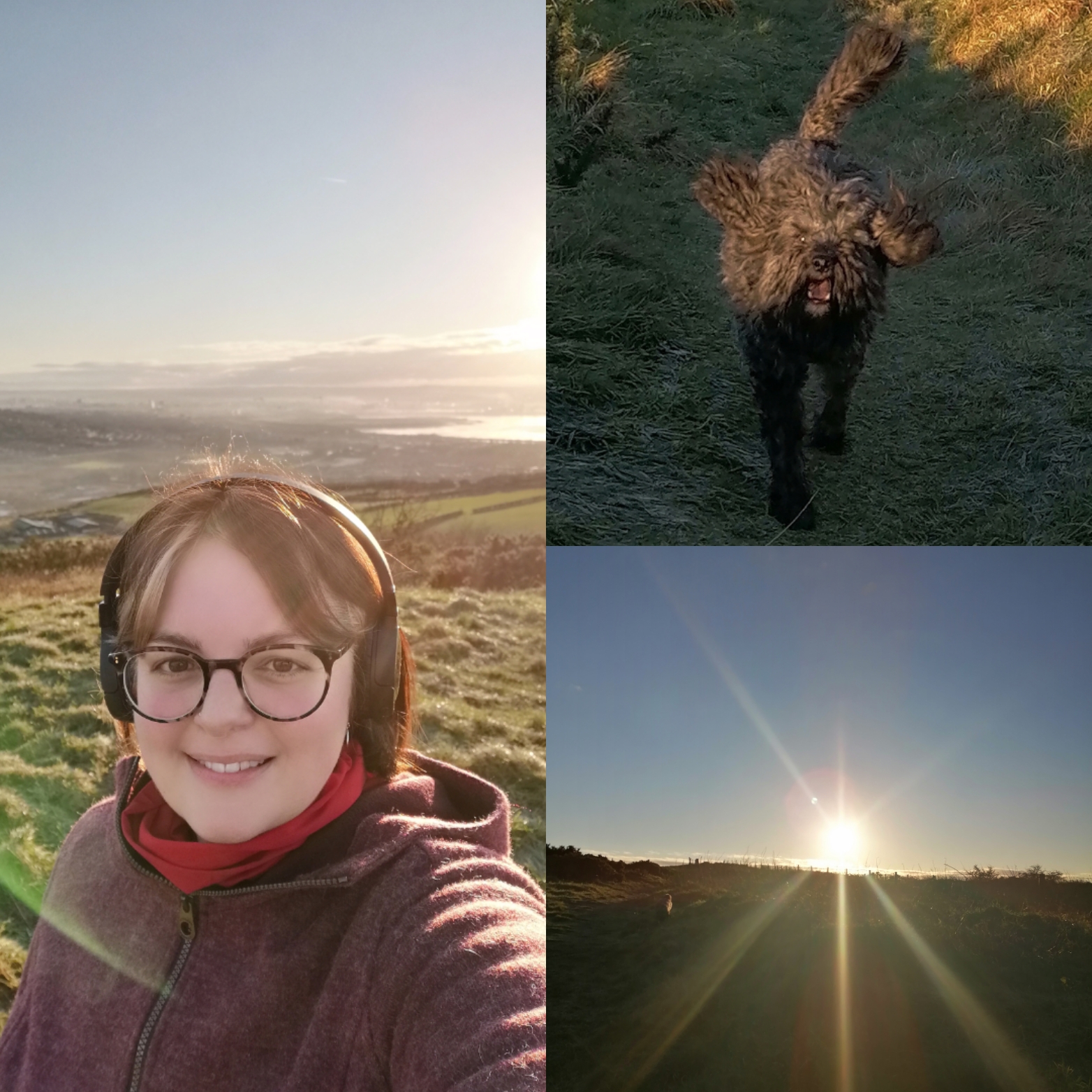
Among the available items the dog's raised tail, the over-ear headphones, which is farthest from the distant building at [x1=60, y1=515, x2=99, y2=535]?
the dog's raised tail

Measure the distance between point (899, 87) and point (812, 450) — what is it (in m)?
0.69

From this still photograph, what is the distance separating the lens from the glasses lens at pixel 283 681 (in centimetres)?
97

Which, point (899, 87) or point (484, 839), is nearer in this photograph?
point (484, 839)

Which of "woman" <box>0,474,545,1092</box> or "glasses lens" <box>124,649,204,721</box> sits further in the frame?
"glasses lens" <box>124,649,204,721</box>

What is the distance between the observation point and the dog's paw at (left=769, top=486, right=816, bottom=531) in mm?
1333

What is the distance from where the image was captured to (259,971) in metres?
0.89

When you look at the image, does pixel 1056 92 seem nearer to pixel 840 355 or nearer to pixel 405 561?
pixel 840 355

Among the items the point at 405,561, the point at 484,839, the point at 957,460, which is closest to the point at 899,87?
the point at 957,460

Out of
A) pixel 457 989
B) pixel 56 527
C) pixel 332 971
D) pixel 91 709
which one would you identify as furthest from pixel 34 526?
pixel 457 989

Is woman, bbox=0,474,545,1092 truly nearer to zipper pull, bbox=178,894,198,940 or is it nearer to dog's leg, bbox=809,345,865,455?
zipper pull, bbox=178,894,198,940

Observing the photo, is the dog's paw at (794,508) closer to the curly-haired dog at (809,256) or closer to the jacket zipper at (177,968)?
the curly-haired dog at (809,256)

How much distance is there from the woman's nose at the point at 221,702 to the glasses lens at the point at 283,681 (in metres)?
Answer: 0.01

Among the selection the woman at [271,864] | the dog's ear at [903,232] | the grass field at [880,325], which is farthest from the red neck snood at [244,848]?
the dog's ear at [903,232]

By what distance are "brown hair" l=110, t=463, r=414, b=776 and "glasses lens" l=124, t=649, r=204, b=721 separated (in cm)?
3
